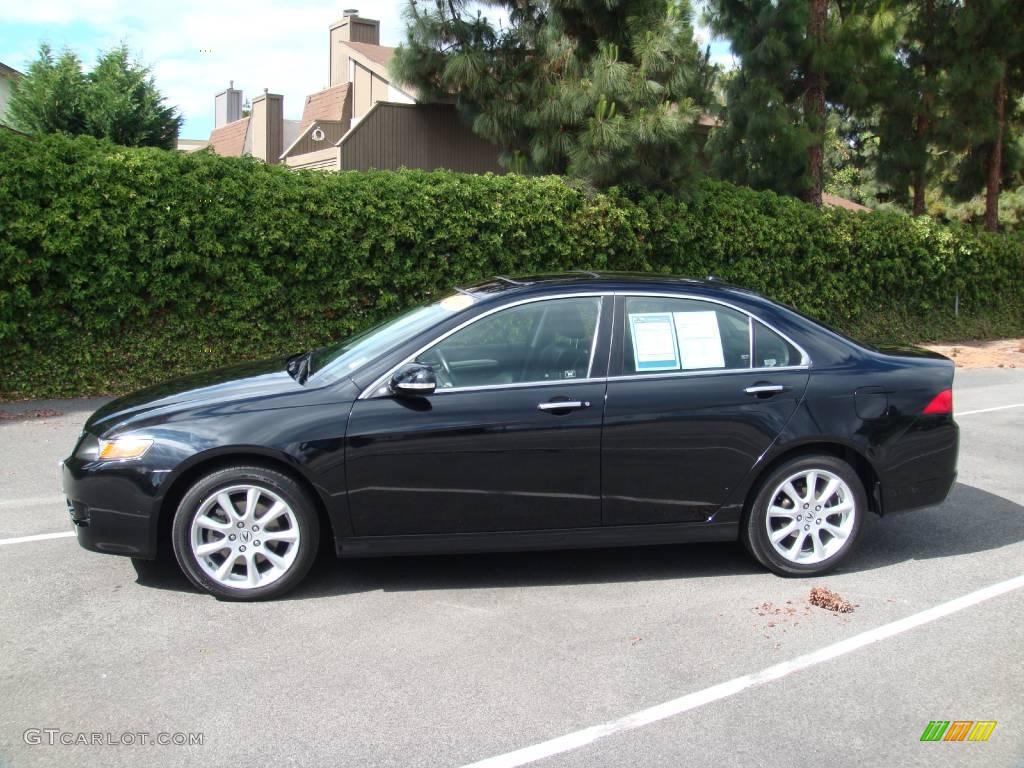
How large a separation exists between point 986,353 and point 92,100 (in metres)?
16.2

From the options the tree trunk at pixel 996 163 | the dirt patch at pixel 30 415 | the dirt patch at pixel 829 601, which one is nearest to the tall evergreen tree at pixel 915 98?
the tree trunk at pixel 996 163

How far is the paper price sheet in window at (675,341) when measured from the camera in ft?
17.6

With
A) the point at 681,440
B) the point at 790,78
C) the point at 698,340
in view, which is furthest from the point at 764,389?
the point at 790,78

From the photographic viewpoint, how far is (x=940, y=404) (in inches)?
223

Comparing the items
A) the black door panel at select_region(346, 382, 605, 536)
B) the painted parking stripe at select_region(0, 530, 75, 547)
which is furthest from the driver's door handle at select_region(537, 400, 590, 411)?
the painted parking stripe at select_region(0, 530, 75, 547)

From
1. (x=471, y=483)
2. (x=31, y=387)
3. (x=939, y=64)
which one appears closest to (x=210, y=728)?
(x=471, y=483)

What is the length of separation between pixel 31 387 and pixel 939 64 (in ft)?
57.5

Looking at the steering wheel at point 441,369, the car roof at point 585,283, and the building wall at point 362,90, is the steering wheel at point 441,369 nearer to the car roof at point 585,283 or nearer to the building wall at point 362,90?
the car roof at point 585,283

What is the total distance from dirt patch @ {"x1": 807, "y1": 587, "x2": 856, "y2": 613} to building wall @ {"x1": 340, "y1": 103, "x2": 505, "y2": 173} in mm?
14726

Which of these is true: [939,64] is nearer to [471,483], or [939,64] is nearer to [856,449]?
[856,449]

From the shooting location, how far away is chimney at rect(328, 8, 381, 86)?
29.2 metres

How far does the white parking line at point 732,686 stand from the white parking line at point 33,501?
14.9 ft

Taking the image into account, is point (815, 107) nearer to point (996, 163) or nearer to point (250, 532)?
point (996, 163)

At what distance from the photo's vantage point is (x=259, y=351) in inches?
450
